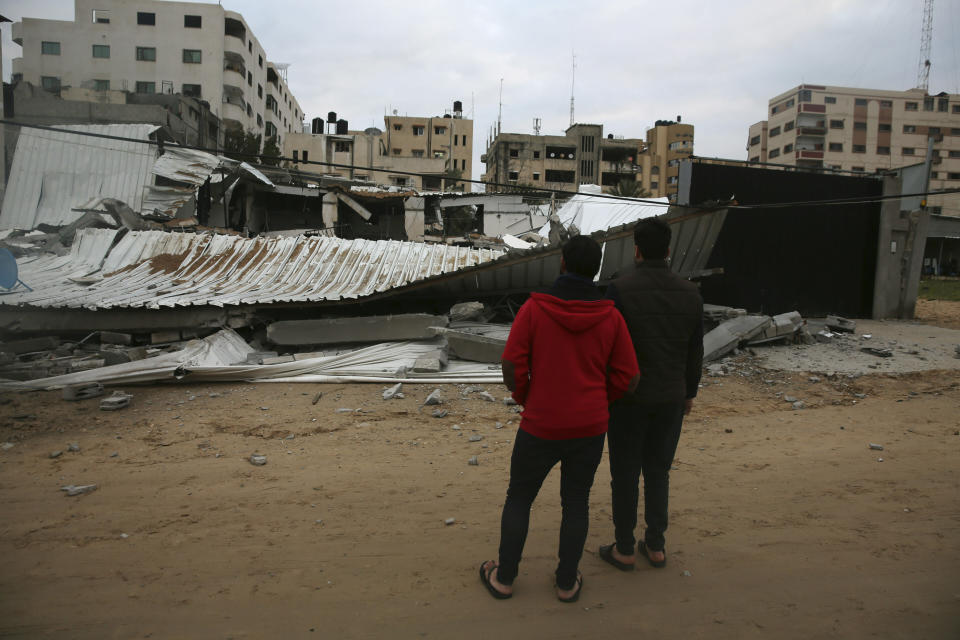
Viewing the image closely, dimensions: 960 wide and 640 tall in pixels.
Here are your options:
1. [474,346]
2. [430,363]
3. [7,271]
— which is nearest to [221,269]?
[7,271]

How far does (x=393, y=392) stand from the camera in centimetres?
664

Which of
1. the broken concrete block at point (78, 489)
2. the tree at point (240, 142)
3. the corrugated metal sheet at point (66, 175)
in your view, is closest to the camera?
the broken concrete block at point (78, 489)

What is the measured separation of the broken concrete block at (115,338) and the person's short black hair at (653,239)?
328 inches

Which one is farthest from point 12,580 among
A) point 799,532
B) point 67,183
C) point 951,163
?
point 951,163

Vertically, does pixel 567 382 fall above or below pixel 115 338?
above

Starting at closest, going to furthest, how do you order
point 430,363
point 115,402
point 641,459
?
point 641,459 < point 115,402 < point 430,363

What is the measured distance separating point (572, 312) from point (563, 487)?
0.80 metres

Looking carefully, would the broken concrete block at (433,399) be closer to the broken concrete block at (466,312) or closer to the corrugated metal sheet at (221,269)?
the corrugated metal sheet at (221,269)

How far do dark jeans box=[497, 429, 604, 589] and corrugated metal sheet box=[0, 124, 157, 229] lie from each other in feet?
54.7

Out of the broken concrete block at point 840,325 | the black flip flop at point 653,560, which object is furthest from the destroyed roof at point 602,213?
the black flip flop at point 653,560

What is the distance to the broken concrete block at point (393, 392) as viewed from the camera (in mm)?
6527

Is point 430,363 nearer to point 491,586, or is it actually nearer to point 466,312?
point 466,312

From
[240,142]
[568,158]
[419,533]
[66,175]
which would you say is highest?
[568,158]

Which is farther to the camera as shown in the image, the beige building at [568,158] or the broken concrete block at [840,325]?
the beige building at [568,158]
